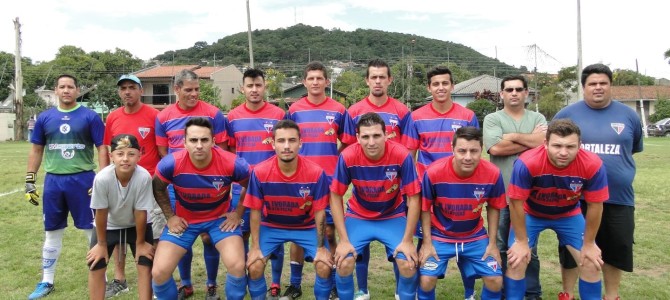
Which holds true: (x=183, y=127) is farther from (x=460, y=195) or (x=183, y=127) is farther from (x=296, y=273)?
(x=460, y=195)

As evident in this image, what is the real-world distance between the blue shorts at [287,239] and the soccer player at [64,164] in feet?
6.49

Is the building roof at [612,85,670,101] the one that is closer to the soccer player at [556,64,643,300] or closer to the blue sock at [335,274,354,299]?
the soccer player at [556,64,643,300]

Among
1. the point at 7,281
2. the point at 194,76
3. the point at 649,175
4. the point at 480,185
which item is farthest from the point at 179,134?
the point at 649,175

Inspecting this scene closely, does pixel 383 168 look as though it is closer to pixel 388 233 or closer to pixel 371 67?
pixel 388 233

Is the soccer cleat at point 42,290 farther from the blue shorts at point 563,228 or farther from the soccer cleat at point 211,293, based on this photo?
the blue shorts at point 563,228

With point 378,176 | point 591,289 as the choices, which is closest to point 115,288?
point 378,176

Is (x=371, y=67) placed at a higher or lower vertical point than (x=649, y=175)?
higher

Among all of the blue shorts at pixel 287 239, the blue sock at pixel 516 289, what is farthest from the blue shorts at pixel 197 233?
the blue sock at pixel 516 289

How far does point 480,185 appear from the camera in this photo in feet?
13.3

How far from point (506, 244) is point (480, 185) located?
883 millimetres

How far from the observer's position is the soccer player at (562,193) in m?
3.80

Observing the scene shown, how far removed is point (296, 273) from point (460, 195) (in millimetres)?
1850

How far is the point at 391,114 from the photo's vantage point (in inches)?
196

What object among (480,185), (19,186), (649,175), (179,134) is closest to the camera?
(480,185)
